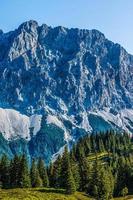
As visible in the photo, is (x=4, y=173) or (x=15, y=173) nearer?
(x=15, y=173)

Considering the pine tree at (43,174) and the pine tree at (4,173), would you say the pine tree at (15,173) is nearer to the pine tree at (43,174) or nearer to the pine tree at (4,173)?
the pine tree at (4,173)

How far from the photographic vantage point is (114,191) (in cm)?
14050

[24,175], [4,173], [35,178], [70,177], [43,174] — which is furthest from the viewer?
[43,174]

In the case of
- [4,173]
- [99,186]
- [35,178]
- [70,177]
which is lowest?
[99,186]

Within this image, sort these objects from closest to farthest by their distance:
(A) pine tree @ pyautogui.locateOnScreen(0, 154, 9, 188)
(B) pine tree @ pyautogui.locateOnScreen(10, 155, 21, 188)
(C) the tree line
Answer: (C) the tree line
(B) pine tree @ pyautogui.locateOnScreen(10, 155, 21, 188)
(A) pine tree @ pyautogui.locateOnScreen(0, 154, 9, 188)

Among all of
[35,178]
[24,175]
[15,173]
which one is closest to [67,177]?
[24,175]

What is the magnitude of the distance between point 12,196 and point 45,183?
46.8 metres

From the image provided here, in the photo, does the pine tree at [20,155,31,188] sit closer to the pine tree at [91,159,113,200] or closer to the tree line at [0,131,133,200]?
the tree line at [0,131,133,200]

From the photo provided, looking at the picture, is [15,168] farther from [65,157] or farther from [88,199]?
[88,199]

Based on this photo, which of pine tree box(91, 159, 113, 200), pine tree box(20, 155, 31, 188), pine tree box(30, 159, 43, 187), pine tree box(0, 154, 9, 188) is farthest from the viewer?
pine tree box(0, 154, 9, 188)

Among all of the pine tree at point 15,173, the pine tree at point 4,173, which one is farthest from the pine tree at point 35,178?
the pine tree at point 4,173

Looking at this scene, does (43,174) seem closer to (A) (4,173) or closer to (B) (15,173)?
(A) (4,173)

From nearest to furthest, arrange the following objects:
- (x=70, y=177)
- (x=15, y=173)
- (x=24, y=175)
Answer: (x=70, y=177), (x=24, y=175), (x=15, y=173)

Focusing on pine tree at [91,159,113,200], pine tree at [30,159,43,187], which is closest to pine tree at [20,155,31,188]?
pine tree at [30,159,43,187]
